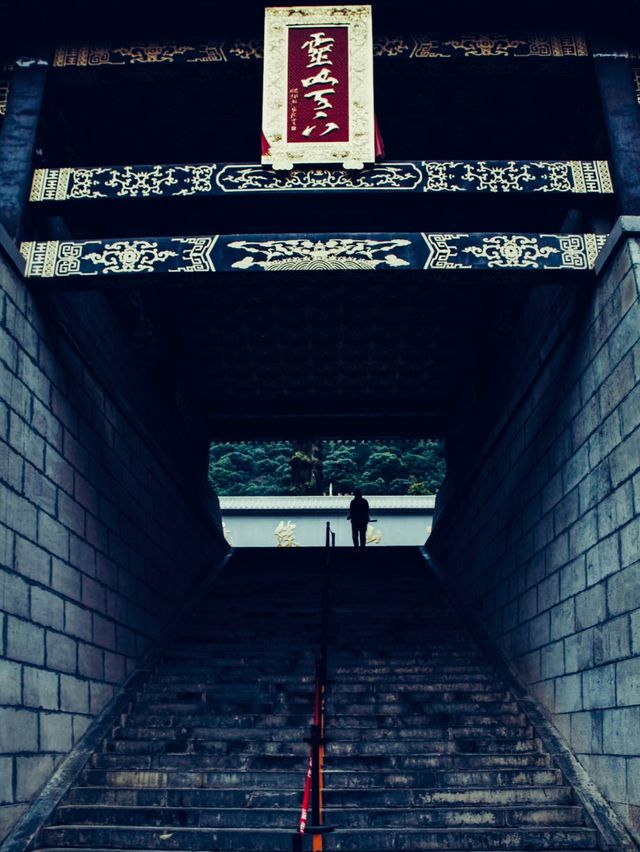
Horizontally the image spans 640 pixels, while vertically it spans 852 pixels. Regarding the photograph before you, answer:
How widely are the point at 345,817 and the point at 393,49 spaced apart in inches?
230

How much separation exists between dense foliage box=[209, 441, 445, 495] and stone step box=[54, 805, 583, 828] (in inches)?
776

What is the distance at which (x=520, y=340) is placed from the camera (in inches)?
340

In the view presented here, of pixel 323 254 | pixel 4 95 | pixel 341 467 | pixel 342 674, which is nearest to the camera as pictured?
pixel 323 254

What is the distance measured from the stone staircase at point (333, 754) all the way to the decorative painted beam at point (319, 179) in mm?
4181

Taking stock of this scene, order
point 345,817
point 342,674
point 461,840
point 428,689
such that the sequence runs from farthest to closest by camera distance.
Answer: point 342,674
point 428,689
point 345,817
point 461,840

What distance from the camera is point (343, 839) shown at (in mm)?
5055

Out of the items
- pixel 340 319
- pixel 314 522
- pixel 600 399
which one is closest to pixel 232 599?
pixel 340 319

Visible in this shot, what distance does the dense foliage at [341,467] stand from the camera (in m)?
26.6

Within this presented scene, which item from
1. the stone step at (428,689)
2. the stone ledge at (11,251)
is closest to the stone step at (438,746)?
the stone step at (428,689)

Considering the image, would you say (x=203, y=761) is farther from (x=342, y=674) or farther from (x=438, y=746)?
(x=342, y=674)

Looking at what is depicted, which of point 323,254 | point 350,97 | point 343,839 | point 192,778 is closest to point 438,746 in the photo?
point 343,839

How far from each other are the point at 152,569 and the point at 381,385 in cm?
530

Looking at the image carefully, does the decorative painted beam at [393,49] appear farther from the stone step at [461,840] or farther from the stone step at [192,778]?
the stone step at [461,840]

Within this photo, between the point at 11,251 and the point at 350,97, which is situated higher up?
the point at 350,97
